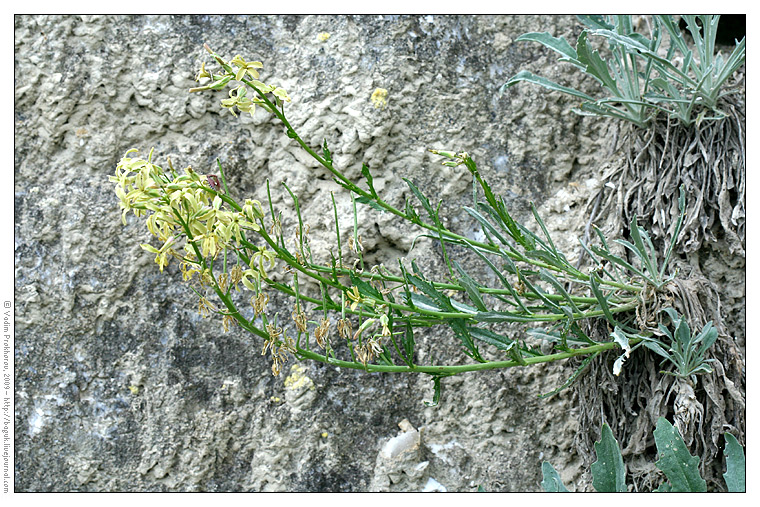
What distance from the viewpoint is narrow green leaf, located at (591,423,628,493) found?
993 mm

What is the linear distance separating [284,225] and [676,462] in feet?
2.83

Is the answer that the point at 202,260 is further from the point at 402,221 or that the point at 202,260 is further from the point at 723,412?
the point at 723,412

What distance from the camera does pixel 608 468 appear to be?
1.00m

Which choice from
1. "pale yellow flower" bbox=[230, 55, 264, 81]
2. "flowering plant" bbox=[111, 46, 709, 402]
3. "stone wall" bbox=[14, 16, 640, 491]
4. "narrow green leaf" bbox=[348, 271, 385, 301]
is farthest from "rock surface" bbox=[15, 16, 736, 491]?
"pale yellow flower" bbox=[230, 55, 264, 81]

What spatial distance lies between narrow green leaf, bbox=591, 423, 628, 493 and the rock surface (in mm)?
301

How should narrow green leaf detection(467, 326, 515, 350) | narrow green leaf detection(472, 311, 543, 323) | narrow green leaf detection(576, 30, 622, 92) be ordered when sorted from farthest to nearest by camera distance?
narrow green leaf detection(576, 30, 622, 92) → narrow green leaf detection(467, 326, 515, 350) → narrow green leaf detection(472, 311, 543, 323)

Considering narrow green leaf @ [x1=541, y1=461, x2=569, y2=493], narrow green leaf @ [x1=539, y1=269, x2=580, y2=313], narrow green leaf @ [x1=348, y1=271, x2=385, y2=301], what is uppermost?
narrow green leaf @ [x1=348, y1=271, x2=385, y2=301]

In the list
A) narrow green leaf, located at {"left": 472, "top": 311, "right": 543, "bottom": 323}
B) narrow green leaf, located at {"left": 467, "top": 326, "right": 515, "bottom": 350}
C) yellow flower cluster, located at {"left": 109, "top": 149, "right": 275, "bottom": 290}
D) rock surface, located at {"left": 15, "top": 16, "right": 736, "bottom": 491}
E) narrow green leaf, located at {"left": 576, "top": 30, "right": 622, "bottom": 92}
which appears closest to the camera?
yellow flower cluster, located at {"left": 109, "top": 149, "right": 275, "bottom": 290}

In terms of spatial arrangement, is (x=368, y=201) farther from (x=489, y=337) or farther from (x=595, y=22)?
(x=595, y=22)

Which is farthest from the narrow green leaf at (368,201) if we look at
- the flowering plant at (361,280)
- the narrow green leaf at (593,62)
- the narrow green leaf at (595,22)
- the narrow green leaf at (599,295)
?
the narrow green leaf at (595,22)

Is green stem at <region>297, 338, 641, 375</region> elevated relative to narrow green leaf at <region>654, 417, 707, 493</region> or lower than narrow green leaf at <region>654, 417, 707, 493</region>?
elevated

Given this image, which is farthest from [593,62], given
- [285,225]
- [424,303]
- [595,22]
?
[285,225]

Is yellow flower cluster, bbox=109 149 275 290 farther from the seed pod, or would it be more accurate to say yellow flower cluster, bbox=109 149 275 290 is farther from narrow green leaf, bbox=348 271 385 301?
narrow green leaf, bbox=348 271 385 301

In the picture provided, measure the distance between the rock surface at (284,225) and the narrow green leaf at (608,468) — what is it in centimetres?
30
